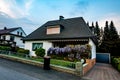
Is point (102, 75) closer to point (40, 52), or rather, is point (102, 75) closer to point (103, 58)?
point (40, 52)

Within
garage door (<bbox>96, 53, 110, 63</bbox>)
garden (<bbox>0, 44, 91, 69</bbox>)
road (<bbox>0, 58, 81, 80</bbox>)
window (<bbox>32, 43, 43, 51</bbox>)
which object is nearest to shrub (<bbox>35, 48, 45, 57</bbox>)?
garden (<bbox>0, 44, 91, 69</bbox>)

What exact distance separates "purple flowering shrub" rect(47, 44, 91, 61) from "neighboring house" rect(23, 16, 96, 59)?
1664 mm

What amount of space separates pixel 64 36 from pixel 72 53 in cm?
341

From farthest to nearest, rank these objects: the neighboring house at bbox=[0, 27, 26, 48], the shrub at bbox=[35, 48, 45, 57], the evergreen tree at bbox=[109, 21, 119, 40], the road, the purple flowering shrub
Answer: the evergreen tree at bbox=[109, 21, 119, 40] < the neighboring house at bbox=[0, 27, 26, 48] < the shrub at bbox=[35, 48, 45, 57] < the purple flowering shrub < the road

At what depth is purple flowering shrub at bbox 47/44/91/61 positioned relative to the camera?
15188 mm

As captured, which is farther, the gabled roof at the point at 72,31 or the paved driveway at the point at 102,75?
the gabled roof at the point at 72,31

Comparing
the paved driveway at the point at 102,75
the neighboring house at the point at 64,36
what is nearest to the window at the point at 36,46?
the neighboring house at the point at 64,36

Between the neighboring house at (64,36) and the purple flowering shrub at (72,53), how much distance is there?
1.66 m

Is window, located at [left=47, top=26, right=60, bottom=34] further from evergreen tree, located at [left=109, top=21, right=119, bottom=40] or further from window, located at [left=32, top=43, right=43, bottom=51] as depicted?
evergreen tree, located at [left=109, top=21, right=119, bottom=40]

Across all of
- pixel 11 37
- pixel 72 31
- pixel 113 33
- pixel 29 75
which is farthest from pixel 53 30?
pixel 113 33

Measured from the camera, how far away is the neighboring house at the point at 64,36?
17.3 m

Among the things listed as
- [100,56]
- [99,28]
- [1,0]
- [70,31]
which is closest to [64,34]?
[70,31]

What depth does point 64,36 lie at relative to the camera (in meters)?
18.4

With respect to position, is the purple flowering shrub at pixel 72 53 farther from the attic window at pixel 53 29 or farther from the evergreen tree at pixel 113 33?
the evergreen tree at pixel 113 33
